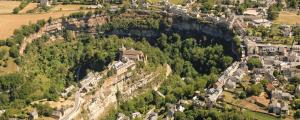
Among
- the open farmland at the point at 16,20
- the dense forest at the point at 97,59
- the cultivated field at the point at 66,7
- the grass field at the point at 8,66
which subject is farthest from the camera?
the cultivated field at the point at 66,7

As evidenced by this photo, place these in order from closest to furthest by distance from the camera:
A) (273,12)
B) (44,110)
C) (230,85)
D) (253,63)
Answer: (44,110) < (230,85) < (253,63) < (273,12)

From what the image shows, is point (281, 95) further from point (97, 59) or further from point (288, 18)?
point (288, 18)

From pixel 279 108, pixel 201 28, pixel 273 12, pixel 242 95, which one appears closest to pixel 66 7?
pixel 201 28

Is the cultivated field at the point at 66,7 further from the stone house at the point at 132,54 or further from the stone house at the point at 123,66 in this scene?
the stone house at the point at 123,66

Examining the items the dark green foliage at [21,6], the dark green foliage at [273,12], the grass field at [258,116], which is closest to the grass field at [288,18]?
the dark green foliage at [273,12]

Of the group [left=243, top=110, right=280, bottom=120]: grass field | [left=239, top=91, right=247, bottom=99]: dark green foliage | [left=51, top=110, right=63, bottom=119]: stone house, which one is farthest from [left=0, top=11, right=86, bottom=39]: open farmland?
[left=243, top=110, right=280, bottom=120]: grass field

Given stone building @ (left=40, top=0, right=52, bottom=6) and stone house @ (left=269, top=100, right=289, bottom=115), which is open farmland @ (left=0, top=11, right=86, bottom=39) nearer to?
stone building @ (left=40, top=0, right=52, bottom=6)
